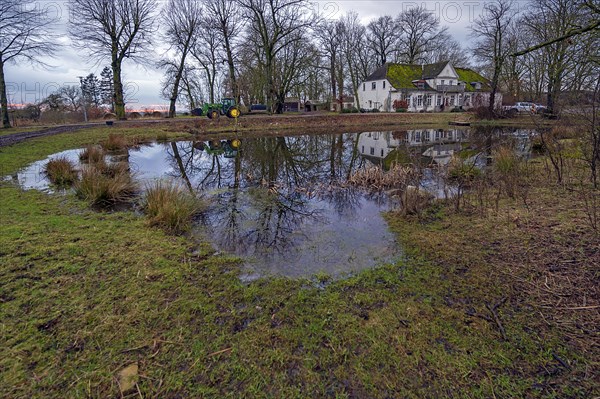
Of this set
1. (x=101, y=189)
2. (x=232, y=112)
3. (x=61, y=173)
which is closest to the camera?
(x=101, y=189)

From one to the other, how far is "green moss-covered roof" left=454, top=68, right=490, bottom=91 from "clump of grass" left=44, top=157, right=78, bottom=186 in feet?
165

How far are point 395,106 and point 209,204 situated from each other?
41.0 metres

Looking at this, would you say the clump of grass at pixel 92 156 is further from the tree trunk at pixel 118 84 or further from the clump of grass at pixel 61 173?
the tree trunk at pixel 118 84

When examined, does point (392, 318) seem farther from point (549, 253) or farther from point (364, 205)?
point (364, 205)

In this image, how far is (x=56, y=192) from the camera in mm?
6750

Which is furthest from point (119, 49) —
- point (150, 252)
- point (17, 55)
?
point (150, 252)

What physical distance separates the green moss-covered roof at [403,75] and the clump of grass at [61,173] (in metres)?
41.6

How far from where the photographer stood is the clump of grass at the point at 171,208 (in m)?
4.88

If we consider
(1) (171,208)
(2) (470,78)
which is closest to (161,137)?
(1) (171,208)

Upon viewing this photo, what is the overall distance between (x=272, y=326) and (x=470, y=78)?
55.8m

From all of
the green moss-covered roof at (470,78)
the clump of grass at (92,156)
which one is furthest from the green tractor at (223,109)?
the green moss-covered roof at (470,78)

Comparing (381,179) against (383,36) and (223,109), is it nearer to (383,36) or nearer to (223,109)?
(223,109)

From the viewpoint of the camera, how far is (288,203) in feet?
21.7

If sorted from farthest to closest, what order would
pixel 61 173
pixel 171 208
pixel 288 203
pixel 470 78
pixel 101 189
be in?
pixel 470 78 < pixel 61 173 < pixel 288 203 < pixel 101 189 < pixel 171 208
